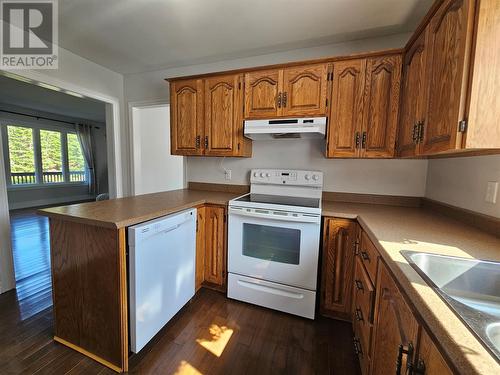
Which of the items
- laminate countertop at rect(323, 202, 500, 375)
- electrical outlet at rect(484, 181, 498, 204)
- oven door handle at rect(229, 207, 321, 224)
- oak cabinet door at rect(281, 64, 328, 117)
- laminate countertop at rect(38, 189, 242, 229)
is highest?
oak cabinet door at rect(281, 64, 328, 117)

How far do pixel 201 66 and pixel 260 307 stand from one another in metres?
2.70

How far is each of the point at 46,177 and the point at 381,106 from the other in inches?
309

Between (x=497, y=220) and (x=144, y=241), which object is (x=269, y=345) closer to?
(x=144, y=241)

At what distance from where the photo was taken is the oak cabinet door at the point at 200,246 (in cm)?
205

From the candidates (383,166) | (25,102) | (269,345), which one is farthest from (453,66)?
(25,102)

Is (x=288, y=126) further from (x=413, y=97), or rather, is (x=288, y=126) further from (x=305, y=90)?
(x=413, y=97)

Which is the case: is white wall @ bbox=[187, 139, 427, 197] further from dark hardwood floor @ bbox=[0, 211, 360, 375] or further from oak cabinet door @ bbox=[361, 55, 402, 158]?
dark hardwood floor @ bbox=[0, 211, 360, 375]

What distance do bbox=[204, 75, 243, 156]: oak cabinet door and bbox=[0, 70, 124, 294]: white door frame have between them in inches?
58.9

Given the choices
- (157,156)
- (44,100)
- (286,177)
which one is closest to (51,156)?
(44,100)

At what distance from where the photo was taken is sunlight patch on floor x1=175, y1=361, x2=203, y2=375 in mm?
1349

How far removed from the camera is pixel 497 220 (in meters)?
1.18

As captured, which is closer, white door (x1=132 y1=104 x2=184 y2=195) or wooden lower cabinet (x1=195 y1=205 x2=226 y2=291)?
wooden lower cabinet (x1=195 y1=205 x2=226 y2=291)

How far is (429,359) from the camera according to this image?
0.57 meters

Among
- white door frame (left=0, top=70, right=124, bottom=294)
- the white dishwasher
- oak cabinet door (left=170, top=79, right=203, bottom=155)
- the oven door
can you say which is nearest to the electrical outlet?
the oven door
